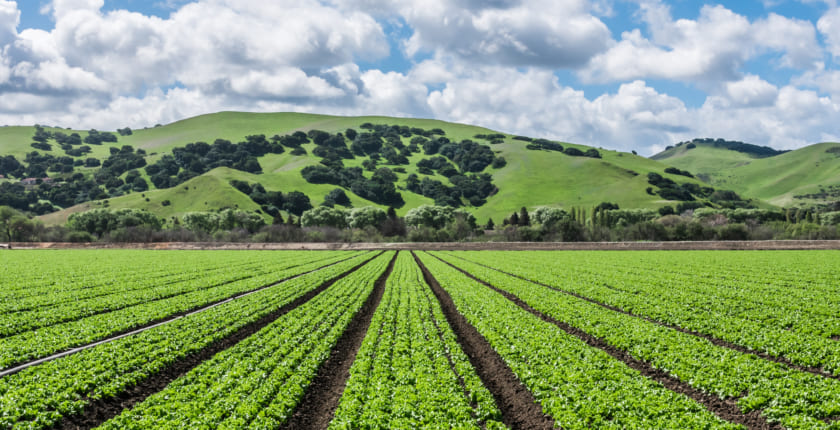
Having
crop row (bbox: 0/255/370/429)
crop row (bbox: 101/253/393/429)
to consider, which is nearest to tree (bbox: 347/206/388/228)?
crop row (bbox: 0/255/370/429)

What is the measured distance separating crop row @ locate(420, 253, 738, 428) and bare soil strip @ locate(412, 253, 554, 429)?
0.87 feet

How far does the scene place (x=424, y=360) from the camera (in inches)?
690

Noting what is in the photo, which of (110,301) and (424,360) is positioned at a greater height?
(110,301)

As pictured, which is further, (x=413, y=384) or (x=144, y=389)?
(x=144, y=389)

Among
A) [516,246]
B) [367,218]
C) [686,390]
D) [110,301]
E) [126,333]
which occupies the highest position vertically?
[367,218]

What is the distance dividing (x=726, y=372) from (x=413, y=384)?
10.1 m

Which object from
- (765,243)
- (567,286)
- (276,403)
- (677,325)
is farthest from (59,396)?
(765,243)

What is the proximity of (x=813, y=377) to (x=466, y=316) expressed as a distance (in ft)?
48.5

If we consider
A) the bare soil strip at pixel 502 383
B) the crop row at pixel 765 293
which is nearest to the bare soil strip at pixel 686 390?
the bare soil strip at pixel 502 383

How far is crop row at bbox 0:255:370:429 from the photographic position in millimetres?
13094

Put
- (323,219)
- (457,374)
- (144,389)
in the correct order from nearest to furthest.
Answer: (144,389) → (457,374) → (323,219)

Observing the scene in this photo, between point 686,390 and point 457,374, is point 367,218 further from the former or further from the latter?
point 686,390

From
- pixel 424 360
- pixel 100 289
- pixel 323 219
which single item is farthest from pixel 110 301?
pixel 323 219

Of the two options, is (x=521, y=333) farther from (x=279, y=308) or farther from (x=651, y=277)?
(x=651, y=277)
